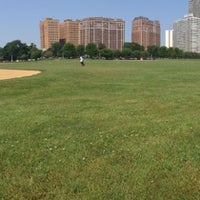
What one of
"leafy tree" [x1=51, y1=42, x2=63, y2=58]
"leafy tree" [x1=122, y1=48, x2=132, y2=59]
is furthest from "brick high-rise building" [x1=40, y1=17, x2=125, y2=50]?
"leafy tree" [x1=122, y1=48, x2=132, y2=59]

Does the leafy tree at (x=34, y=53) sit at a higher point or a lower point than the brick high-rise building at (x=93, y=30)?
lower

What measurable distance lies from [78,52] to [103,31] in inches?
1685

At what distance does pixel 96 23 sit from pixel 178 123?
593ft

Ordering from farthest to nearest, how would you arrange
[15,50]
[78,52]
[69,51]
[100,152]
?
[15,50]
[78,52]
[69,51]
[100,152]

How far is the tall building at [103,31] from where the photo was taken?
18571cm

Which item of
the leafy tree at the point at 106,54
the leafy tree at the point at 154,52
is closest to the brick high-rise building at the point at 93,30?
the leafy tree at the point at 154,52

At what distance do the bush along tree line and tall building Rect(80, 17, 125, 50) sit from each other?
2039 centimetres

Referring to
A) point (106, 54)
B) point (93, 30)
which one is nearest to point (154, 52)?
point (106, 54)

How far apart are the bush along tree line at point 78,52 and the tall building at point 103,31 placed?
20385 mm

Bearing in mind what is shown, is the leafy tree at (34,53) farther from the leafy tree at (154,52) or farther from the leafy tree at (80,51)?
the leafy tree at (154,52)

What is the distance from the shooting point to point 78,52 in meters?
148

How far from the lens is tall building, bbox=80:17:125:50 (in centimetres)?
18571

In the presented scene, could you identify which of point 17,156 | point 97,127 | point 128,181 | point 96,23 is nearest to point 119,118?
point 97,127

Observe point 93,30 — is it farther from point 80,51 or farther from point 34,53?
point 34,53
